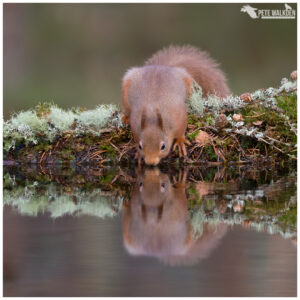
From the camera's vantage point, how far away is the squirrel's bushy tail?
21.2 feet

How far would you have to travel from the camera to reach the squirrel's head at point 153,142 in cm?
504

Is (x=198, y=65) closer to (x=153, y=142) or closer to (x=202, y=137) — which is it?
(x=202, y=137)

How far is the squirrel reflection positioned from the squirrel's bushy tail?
7.54 feet

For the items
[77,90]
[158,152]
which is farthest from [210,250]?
[77,90]

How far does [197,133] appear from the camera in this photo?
18.2ft

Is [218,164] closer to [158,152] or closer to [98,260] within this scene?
[158,152]

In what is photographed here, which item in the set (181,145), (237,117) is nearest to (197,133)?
(181,145)

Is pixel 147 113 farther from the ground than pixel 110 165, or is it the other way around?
pixel 147 113

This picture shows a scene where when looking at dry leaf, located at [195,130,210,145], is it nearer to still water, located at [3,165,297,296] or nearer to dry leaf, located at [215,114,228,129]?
dry leaf, located at [215,114,228,129]

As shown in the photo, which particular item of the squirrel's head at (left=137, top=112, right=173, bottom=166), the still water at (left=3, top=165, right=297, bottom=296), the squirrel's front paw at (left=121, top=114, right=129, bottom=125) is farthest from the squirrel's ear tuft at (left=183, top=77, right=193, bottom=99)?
the still water at (left=3, top=165, right=297, bottom=296)

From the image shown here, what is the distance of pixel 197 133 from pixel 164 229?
7.49 feet

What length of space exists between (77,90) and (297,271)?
27.6 ft

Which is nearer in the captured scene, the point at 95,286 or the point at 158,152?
the point at 95,286

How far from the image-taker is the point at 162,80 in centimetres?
558
